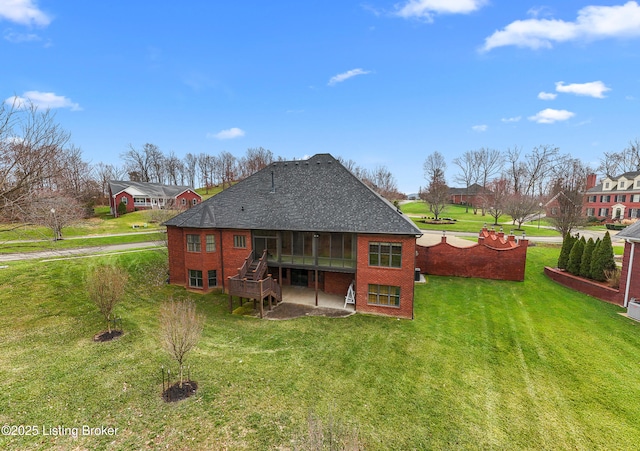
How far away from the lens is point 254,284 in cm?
1416

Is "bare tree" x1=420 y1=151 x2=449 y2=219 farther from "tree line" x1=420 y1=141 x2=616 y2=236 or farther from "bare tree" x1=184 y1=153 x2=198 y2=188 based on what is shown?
"bare tree" x1=184 y1=153 x2=198 y2=188

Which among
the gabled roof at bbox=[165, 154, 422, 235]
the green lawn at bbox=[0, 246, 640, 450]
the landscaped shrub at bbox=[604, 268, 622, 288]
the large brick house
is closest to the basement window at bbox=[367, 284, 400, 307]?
the large brick house

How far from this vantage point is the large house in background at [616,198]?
46.6 meters

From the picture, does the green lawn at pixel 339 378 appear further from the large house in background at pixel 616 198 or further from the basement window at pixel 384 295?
the large house in background at pixel 616 198

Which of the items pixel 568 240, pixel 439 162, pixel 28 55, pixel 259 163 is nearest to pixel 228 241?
pixel 28 55

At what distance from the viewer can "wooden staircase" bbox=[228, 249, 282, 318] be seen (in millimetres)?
14141

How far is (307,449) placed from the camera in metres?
6.45

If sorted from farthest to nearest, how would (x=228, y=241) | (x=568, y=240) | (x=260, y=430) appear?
(x=568, y=240) → (x=228, y=241) → (x=260, y=430)

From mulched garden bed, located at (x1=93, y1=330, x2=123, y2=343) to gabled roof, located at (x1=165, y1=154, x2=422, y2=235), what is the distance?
6.93 metres

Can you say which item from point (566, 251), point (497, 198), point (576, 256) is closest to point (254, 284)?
point (576, 256)

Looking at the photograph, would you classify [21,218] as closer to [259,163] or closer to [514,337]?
[514,337]

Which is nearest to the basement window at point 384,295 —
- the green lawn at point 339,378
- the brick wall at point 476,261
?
the green lawn at point 339,378

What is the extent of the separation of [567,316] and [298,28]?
24.5 meters

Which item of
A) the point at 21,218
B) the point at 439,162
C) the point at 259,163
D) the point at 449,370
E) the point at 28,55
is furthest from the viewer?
the point at 259,163
